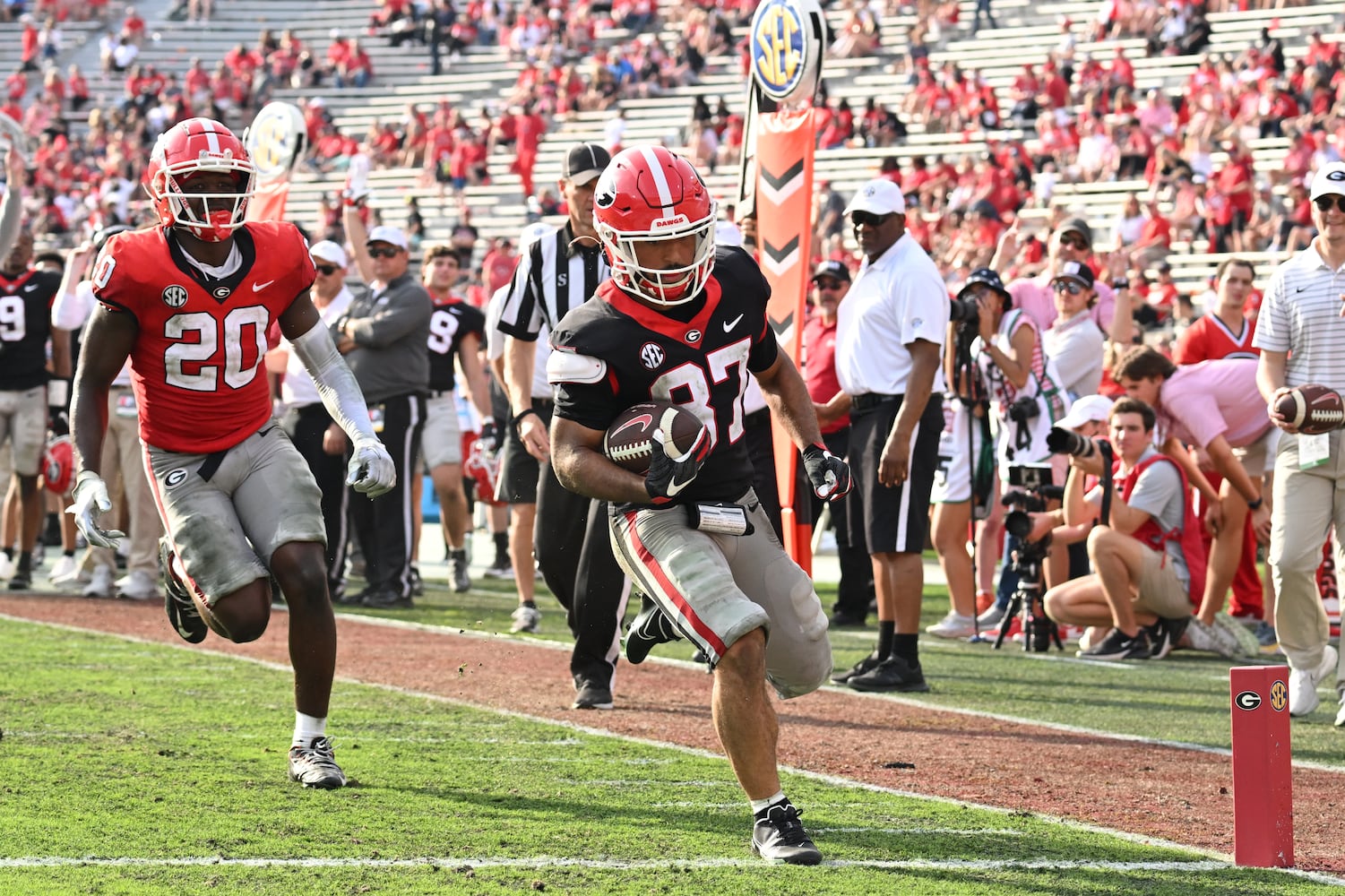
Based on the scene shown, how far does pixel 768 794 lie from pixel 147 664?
4526 millimetres

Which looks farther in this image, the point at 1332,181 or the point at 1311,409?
the point at 1332,181

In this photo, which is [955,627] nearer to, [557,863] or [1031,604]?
[1031,604]

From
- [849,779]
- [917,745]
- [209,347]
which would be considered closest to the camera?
[209,347]

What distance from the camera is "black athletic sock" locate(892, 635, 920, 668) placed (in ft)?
25.6

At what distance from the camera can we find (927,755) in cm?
626

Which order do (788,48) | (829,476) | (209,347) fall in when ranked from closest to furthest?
(829,476) → (209,347) → (788,48)

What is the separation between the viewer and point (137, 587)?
446 inches

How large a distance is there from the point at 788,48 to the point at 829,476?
425cm

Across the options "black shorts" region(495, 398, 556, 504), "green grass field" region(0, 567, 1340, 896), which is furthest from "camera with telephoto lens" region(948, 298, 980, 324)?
"green grass field" region(0, 567, 1340, 896)

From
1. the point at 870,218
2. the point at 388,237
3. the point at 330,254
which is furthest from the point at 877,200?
the point at 330,254

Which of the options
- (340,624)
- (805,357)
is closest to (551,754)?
(340,624)

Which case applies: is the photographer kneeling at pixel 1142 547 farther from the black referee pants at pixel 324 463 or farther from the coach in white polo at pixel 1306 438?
the black referee pants at pixel 324 463

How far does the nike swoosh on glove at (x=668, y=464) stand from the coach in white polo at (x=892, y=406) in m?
3.12

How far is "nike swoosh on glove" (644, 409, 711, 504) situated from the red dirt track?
1595 mm
